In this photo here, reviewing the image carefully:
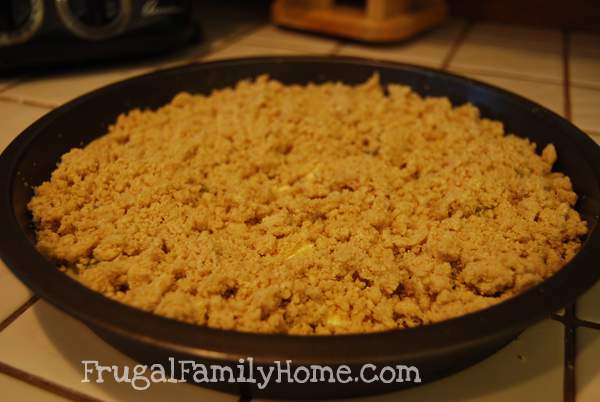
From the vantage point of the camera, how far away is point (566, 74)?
0.95 metres

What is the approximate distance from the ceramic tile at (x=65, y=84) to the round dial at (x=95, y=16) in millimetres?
69

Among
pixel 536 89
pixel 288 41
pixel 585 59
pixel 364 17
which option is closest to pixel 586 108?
pixel 536 89

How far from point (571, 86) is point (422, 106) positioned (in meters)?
0.32

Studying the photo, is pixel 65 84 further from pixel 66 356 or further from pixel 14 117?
pixel 66 356

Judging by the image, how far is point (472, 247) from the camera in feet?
1.66

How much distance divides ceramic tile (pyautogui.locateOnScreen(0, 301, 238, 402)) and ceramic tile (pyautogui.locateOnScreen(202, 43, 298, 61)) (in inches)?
25.2

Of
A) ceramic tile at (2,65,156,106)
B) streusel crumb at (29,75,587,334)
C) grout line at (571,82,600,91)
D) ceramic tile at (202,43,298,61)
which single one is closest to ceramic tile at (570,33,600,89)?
grout line at (571,82,600,91)

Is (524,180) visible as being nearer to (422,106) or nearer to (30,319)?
(422,106)

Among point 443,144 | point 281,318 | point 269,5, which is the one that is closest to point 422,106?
point 443,144

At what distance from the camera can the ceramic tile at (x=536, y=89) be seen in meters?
0.86

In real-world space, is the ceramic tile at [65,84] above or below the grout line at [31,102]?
above

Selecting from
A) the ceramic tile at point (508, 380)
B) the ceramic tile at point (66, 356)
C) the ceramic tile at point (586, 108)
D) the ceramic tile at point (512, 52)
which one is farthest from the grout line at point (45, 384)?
the ceramic tile at point (512, 52)

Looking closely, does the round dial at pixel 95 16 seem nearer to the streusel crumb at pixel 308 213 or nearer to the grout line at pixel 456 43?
the streusel crumb at pixel 308 213

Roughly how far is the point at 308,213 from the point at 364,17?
614mm
